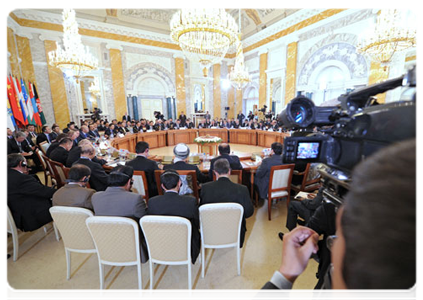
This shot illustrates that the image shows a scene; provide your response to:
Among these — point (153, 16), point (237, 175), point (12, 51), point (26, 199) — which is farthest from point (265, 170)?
point (153, 16)

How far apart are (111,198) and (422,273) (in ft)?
6.55

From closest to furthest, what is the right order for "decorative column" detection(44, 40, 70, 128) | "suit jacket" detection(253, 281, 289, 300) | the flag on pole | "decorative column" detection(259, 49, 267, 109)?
"suit jacket" detection(253, 281, 289, 300) < the flag on pole < "decorative column" detection(44, 40, 70, 128) < "decorative column" detection(259, 49, 267, 109)

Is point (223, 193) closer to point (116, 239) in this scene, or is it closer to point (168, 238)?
point (168, 238)

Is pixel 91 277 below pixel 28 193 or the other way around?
below

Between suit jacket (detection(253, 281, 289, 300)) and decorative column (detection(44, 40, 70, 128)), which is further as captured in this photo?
decorative column (detection(44, 40, 70, 128))

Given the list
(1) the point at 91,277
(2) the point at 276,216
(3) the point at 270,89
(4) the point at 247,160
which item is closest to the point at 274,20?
(3) the point at 270,89

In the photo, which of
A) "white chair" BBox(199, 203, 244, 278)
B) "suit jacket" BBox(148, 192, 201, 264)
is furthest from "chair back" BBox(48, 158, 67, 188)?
"white chair" BBox(199, 203, 244, 278)

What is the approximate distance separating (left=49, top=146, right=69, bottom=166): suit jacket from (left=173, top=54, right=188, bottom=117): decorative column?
991cm

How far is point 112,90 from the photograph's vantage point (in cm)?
1119

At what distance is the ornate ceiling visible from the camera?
33.3 ft

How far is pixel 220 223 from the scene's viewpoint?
6.21 ft

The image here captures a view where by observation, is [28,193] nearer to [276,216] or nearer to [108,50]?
[276,216]

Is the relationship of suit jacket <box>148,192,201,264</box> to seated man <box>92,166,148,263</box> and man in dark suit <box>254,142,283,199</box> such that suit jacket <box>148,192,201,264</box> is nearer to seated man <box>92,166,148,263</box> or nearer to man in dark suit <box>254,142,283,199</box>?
seated man <box>92,166,148,263</box>

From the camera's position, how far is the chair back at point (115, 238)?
1.59m
